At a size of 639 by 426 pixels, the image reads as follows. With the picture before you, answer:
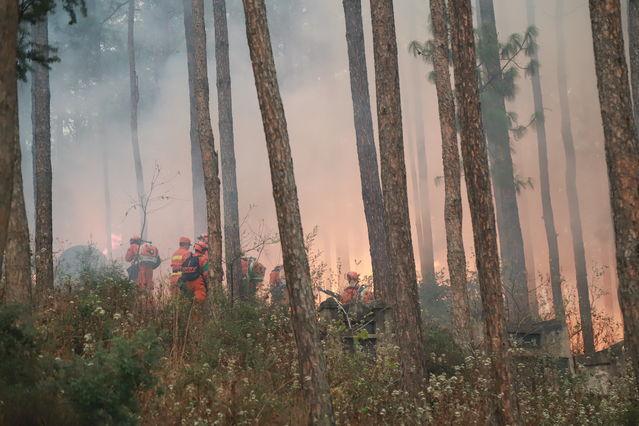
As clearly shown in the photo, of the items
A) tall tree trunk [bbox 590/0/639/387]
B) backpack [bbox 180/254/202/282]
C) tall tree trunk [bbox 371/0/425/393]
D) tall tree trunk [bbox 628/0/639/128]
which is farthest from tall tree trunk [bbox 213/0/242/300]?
tall tree trunk [bbox 628/0/639/128]

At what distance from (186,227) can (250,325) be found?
112 feet

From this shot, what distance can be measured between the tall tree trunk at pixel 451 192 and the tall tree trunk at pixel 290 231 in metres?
4.89

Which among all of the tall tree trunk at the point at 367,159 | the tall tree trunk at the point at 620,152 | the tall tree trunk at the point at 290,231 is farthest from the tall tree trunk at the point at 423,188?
the tall tree trunk at the point at 290,231

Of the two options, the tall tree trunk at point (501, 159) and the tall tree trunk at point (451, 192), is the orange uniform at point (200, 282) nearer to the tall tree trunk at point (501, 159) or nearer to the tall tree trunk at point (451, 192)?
the tall tree trunk at point (451, 192)

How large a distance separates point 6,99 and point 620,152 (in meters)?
6.10

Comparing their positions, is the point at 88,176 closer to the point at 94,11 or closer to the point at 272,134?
the point at 94,11

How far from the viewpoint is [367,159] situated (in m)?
14.8

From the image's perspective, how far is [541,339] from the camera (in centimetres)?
1217

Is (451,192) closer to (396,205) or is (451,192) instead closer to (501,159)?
(396,205)

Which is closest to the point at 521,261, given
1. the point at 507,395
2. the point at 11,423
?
the point at 507,395

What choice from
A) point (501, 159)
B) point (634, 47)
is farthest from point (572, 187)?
point (634, 47)

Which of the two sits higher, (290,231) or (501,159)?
(501,159)

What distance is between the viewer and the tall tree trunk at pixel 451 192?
38.6 feet

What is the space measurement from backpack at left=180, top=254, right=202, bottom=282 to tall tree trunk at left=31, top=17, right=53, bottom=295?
2.58 meters
